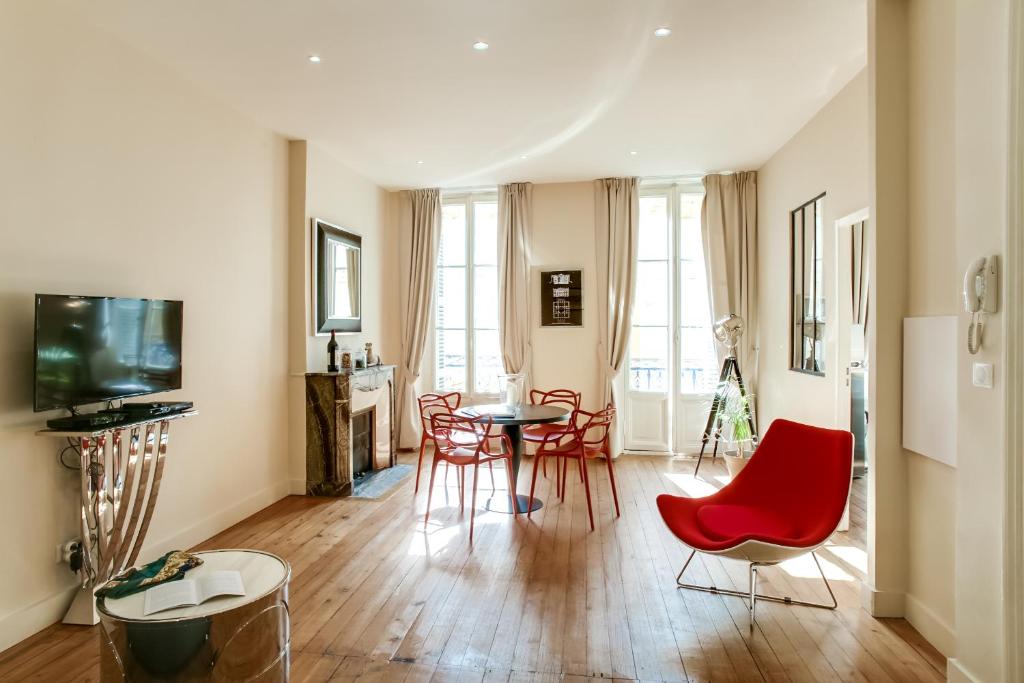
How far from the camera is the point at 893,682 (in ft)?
7.91

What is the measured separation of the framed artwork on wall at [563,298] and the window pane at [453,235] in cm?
112

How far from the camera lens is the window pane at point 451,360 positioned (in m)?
7.25

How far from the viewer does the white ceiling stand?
10.3 ft

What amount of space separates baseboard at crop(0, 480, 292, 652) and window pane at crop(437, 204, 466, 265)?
3.30 metres

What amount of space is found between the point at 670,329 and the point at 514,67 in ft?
12.6

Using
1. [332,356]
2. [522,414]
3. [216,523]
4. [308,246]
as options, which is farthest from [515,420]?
[308,246]

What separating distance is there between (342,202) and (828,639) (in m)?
5.36

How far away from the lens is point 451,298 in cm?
727

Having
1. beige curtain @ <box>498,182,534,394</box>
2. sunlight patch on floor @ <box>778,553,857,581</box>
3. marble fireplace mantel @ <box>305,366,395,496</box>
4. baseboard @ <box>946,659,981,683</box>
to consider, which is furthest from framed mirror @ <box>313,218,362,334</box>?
baseboard @ <box>946,659,981,683</box>

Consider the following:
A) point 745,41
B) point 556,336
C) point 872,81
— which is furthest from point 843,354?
point 556,336

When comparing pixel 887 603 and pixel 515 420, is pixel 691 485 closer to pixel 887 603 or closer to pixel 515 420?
pixel 515 420

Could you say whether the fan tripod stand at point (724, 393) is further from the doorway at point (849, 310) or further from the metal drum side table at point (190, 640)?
the metal drum side table at point (190, 640)

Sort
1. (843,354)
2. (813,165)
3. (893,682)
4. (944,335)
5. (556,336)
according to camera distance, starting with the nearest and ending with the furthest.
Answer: (893,682), (944,335), (843,354), (813,165), (556,336)

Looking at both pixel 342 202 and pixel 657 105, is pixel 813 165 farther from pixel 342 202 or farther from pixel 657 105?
pixel 342 202
